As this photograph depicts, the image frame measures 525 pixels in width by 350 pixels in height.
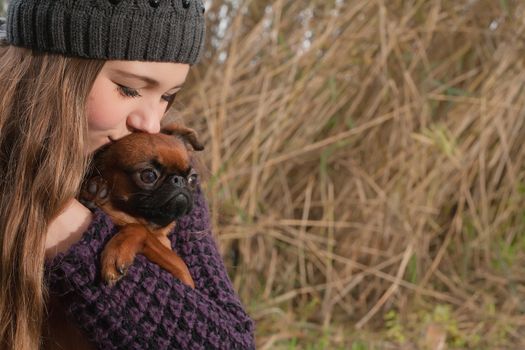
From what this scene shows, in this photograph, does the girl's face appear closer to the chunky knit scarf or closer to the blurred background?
the chunky knit scarf

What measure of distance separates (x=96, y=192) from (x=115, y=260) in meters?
0.20

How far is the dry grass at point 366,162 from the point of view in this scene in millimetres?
3355

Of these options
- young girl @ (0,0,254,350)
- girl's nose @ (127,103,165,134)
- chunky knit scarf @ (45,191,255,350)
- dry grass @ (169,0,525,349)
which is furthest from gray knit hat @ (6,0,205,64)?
dry grass @ (169,0,525,349)

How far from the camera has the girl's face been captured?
173cm

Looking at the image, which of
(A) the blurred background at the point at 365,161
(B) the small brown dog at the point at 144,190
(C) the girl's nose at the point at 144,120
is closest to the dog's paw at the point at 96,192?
(B) the small brown dog at the point at 144,190

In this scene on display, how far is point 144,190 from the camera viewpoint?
176 cm

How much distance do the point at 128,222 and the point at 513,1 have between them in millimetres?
2467

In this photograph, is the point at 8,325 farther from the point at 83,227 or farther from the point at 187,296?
the point at 187,296

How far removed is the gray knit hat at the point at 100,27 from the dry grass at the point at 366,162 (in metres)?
1.46

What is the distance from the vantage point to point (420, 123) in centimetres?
353

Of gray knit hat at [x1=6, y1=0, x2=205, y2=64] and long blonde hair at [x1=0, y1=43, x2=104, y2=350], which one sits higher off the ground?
gray knit hat at [x1=6, y1=0, x2=205, y2=64]

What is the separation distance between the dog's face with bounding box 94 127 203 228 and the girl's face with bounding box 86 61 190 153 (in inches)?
1.2

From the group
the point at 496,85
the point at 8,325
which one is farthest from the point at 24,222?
the point at 496,85

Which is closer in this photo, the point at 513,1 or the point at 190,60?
the point at 190,60
